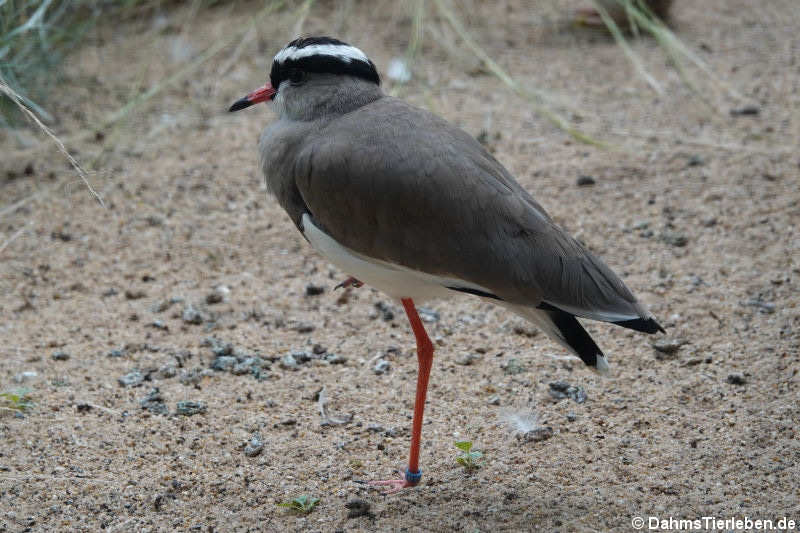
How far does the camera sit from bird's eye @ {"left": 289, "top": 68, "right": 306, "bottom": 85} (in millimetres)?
3786

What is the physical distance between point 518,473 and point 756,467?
2.76 ft

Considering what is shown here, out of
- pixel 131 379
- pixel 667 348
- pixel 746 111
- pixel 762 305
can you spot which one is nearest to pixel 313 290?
pixel 131 379

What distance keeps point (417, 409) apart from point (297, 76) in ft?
4.71

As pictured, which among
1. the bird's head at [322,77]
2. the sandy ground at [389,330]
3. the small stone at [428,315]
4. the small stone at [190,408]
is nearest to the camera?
the sandy ground at [389,330]

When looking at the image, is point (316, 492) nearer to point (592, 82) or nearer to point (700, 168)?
point (700, 168)

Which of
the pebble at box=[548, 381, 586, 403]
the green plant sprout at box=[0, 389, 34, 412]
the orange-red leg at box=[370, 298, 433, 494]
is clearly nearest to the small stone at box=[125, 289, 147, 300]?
the green plant sprout at box=[0, 389, 34, 412]

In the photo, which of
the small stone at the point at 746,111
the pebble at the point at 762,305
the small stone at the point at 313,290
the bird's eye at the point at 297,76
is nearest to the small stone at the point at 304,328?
the small stone at the point at 313,290

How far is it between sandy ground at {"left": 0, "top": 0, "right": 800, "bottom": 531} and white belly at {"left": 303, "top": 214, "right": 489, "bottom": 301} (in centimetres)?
69

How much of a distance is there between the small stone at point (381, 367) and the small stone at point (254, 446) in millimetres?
659

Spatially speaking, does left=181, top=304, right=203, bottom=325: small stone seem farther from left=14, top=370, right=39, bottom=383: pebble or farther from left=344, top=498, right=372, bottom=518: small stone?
left=344, top=498, right=372, bottom=518: small stone

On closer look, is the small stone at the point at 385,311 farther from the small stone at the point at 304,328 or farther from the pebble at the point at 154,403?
the pebble at the point at 154,403

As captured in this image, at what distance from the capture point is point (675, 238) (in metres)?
4.84

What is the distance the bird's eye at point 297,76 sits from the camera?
149 inches

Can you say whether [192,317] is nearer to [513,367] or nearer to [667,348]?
[513,367]
